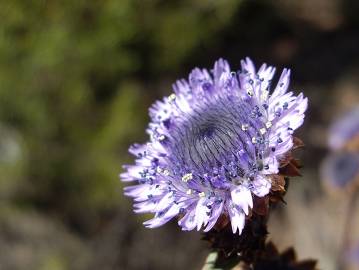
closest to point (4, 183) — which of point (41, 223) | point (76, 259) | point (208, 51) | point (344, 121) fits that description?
point (41, 223)

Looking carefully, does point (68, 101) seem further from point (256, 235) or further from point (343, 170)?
point (256, 235)

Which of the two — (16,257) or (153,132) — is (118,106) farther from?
(153,132)

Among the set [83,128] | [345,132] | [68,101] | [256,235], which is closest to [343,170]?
[345,132]

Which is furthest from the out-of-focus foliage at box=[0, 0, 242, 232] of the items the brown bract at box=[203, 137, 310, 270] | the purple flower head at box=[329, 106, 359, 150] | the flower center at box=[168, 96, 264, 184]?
the flower center at box=[168, 96, 264, 184]

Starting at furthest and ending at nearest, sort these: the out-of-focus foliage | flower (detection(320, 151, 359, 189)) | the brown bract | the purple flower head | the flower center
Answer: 1. the out-of-focus foliage
2. the purple flower head
3. flower (detection(320, 151, 359, 189))
4. the flower center
5. the brown bract

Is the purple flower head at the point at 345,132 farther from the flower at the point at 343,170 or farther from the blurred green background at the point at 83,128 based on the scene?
the blurred green background at the point at 83,128

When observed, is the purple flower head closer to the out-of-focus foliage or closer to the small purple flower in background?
the small purple flower in background
